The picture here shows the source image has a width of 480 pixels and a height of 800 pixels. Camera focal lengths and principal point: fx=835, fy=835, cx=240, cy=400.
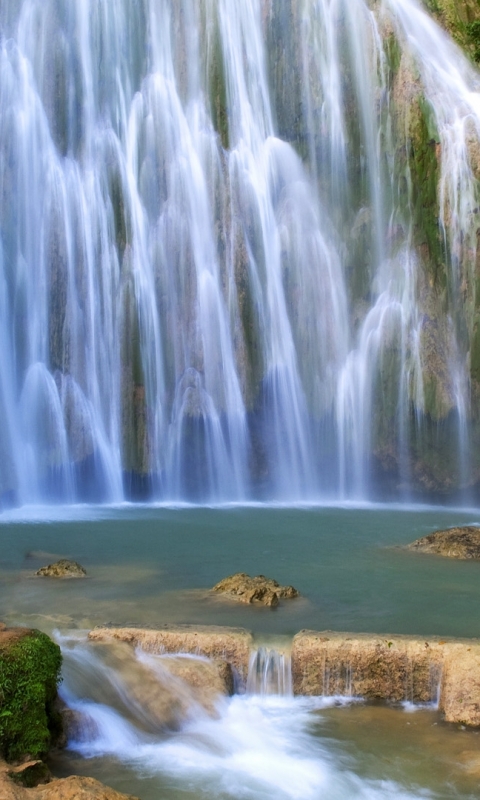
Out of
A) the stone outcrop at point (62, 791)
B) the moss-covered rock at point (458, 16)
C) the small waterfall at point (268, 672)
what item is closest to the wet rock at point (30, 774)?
the stone outcrop at point (62, 791)

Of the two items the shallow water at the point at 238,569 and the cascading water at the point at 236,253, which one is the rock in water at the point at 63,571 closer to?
the shallow water at the point at 238,569

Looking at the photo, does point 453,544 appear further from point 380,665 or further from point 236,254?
point 236,254

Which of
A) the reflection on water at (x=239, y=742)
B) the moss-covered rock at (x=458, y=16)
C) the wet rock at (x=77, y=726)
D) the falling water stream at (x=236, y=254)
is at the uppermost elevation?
the moss-covered rock at (x=458, y=16)

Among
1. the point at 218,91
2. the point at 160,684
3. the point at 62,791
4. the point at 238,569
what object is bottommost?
the point at 238,569

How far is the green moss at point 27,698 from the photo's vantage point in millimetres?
5043

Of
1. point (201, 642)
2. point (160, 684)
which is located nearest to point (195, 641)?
point (201, 642)

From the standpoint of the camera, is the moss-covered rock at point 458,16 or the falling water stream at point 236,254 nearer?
the falling water stream at point 236,254

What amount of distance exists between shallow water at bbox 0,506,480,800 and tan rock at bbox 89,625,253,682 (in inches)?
10.3

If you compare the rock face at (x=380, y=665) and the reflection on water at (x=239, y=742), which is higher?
the rock face at (x=380, y=665)

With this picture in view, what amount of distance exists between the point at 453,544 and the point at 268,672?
507 cm

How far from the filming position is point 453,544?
10836 millimetres

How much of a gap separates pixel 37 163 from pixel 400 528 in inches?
523

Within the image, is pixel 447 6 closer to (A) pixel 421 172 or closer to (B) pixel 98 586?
(A) pixel 421 172

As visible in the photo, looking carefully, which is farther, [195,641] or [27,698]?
[195,641]
